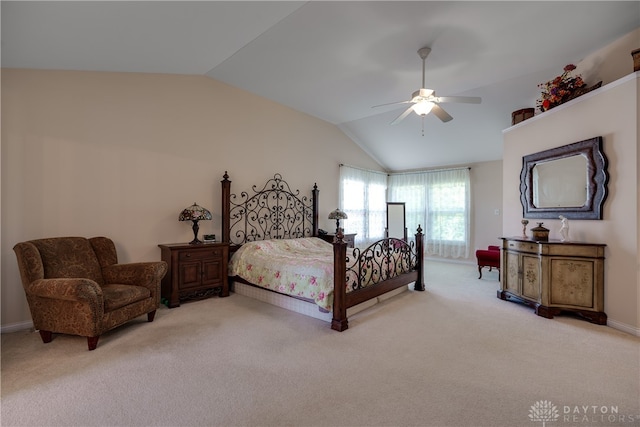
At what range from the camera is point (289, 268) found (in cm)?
364

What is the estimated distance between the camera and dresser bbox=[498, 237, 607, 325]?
3279 millimetres

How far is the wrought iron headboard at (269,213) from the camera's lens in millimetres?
4891

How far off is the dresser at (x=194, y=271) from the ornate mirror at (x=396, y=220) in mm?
4642

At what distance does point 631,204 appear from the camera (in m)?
3.04

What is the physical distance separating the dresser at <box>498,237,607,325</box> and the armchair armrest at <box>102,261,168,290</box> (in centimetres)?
471

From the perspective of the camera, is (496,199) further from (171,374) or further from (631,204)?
(171,374)

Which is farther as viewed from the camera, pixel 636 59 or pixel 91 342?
pixel 636 59

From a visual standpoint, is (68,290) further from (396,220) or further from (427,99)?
(396,220)

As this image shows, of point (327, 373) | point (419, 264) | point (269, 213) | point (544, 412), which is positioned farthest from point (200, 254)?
point (544, 412)

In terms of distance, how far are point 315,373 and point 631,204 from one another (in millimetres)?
3729

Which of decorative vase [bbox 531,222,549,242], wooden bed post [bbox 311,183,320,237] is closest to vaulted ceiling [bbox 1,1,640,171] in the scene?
wooden bed post [bbox 311,183,320,237]

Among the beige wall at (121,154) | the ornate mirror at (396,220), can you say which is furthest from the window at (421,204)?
the beige wall at (121,154)

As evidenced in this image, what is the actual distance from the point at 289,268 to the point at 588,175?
3862 millimetres

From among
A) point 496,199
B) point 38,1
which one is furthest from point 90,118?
point 496,199
